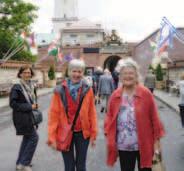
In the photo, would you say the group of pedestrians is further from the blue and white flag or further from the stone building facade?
the stone building facade

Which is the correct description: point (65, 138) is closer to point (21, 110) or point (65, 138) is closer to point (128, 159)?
point (128, 159)

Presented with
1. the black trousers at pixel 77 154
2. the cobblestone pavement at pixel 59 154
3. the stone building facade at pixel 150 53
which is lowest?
the cobblestone pavement at pixel 59 154

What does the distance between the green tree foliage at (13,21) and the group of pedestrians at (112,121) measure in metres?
32.1

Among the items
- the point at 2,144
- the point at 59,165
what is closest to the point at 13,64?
the point at 2,144

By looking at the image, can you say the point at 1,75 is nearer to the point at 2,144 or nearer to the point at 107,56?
the point at 2,144

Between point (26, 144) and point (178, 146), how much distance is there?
3.80 metres

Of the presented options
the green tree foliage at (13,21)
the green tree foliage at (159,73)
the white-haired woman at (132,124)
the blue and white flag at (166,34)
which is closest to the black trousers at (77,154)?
the white-haired woman at (132,124)

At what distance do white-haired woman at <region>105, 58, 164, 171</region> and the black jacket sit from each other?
105 inches

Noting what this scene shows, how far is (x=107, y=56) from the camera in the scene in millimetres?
70438

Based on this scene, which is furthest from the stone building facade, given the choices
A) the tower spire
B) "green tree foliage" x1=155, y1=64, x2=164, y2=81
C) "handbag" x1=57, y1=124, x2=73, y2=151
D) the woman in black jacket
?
the tower spire

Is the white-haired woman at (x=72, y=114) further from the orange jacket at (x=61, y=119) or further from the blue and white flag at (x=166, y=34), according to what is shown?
the blue and white flag at (x=166, y=34)

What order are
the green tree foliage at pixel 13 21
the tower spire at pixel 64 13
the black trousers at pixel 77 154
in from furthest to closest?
1. the tower spire at pixel 64 13
2. the green tree foliage at pixel 13 21
3. the black trousers at pixel 77 154

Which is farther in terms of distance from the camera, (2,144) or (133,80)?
(2,144)

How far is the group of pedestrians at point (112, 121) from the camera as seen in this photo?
4754 millimetres
